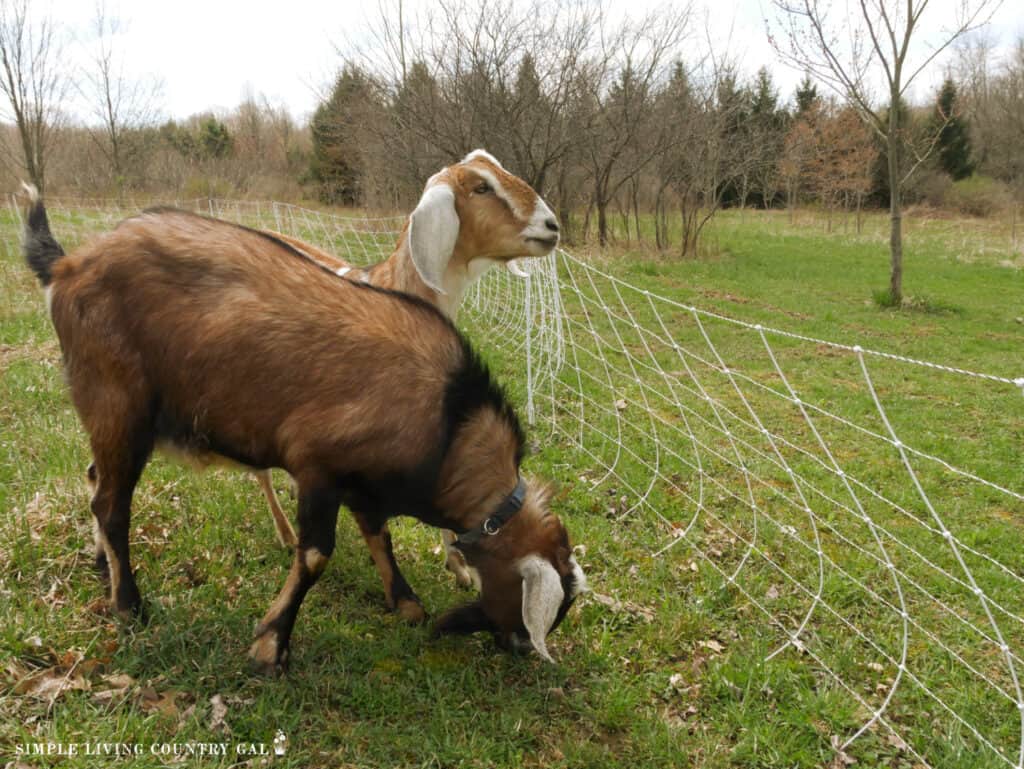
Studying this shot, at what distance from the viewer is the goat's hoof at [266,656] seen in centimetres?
266

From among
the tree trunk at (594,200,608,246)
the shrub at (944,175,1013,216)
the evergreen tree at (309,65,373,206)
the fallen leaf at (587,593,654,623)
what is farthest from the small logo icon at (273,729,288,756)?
the shrub at (944,175,1013,216)

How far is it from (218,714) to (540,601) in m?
1.22

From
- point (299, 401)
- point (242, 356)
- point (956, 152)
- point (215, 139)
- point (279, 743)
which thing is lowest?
point (279, 743)

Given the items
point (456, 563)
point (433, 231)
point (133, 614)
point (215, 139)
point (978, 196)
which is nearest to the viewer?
point (133, 614)

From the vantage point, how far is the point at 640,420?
6.12 m

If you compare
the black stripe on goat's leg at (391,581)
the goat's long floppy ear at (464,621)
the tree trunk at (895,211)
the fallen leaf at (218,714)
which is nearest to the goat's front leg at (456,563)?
the black stripe on goat's leg at (391,581)

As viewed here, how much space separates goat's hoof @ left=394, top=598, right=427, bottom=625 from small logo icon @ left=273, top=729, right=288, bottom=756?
81 centimetres

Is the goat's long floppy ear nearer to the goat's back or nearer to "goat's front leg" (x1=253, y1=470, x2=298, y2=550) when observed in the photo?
the goat's back

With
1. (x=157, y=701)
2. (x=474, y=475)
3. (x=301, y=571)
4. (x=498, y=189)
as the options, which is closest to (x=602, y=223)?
(x=498, y=189)

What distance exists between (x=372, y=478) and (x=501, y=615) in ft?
2.57

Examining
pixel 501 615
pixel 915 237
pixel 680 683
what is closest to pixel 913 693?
pixel 680 683

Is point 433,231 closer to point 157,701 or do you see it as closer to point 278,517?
point 278,517

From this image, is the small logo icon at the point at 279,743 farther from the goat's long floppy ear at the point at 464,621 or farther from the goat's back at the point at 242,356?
the goat's back at the point at 242,356

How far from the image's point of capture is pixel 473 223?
3.58m
